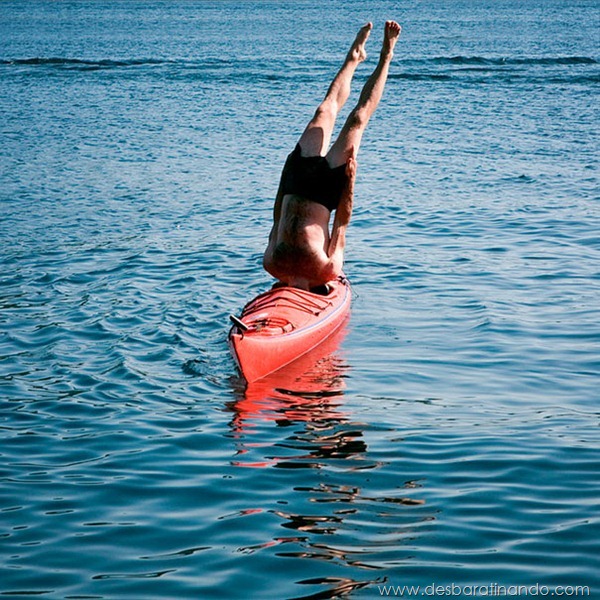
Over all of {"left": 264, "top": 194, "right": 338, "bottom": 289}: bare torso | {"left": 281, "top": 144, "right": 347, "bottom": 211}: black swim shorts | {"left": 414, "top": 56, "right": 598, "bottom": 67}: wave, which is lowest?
{"left": 264, "top": 194, "right": 338, "bottom": 289}: bare torso

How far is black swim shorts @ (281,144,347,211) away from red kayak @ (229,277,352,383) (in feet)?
3.35

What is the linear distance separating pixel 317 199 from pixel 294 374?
80.2 inches

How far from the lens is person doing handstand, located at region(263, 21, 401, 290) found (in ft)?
34.0

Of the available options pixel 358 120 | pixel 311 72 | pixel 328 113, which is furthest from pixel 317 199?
pixel 311 72

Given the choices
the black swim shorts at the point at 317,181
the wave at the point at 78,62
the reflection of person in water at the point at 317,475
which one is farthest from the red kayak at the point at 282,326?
the wave at the point at 78,62

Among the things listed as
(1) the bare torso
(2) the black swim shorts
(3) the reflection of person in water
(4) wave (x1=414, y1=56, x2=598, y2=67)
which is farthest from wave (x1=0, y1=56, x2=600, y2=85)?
(3) the reflection of person in water

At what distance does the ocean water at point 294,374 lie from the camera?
586cm

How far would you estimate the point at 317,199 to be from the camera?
34.3ft

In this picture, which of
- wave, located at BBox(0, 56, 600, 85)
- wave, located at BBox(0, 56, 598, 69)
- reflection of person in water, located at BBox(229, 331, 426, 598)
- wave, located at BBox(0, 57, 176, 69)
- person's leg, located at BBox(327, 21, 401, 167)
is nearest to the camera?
reflection of person in water, located at BBox(229, 331, 426, 598)

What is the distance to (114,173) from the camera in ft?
69.3

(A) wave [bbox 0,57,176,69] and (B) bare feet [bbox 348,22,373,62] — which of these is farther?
(A) wave [bbox 0,57,176,69]

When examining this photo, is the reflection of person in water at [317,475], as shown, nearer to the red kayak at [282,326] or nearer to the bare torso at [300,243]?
the red kayak at [282,326]

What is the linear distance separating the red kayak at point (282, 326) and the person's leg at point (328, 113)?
1560 millimetres

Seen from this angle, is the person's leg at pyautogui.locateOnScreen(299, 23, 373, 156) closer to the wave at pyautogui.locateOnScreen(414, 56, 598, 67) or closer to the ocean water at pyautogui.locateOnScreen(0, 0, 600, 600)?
the ocean water at pyautogui.locateOnScreen(0, 0, 600, 600)
